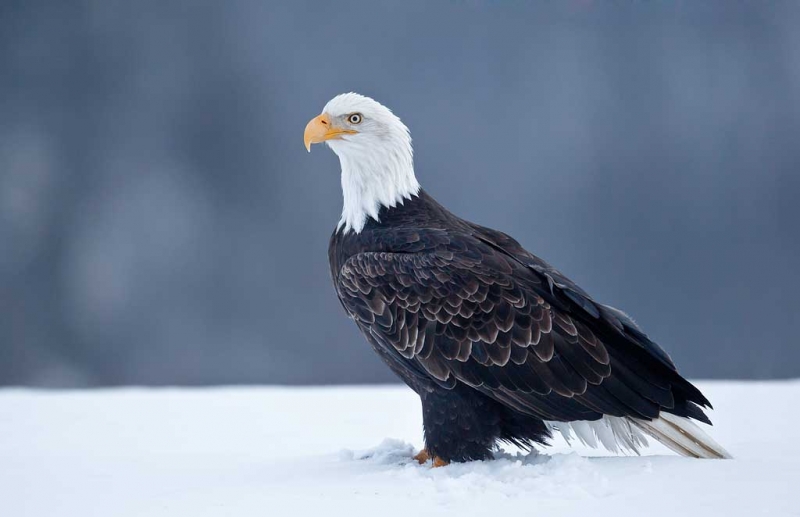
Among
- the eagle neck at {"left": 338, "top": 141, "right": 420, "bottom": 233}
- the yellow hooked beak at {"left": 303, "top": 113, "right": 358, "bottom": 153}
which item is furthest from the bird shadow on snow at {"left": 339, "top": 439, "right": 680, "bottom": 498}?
the yellow hooked beak at {"left": 303, "top": 113, "right": 358, "bottom": 153}

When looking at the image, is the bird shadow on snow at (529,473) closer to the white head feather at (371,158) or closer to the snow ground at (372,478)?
the snow ground at (372,478)

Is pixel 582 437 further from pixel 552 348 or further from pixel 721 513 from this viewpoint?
pixel 721 513

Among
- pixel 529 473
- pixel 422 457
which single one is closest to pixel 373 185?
pixel 422 457

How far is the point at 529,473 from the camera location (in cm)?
304

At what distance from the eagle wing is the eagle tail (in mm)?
43

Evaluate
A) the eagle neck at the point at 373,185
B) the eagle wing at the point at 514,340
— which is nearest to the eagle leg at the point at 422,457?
the eagle wing at the point at 514,340

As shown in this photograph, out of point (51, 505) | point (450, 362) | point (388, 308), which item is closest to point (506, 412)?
point (450, 362)

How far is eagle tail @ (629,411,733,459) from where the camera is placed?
3236 mm

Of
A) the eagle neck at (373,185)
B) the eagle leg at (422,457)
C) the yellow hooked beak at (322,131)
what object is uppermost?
the yellow hooked beak at (322,131)

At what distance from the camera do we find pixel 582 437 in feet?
11.4

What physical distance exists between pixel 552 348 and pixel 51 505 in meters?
2.05

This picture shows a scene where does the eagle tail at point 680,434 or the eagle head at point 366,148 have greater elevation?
the eagle head at point 366,148

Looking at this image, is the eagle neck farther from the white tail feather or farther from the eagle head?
the white tail feather

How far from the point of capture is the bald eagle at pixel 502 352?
3230mm
